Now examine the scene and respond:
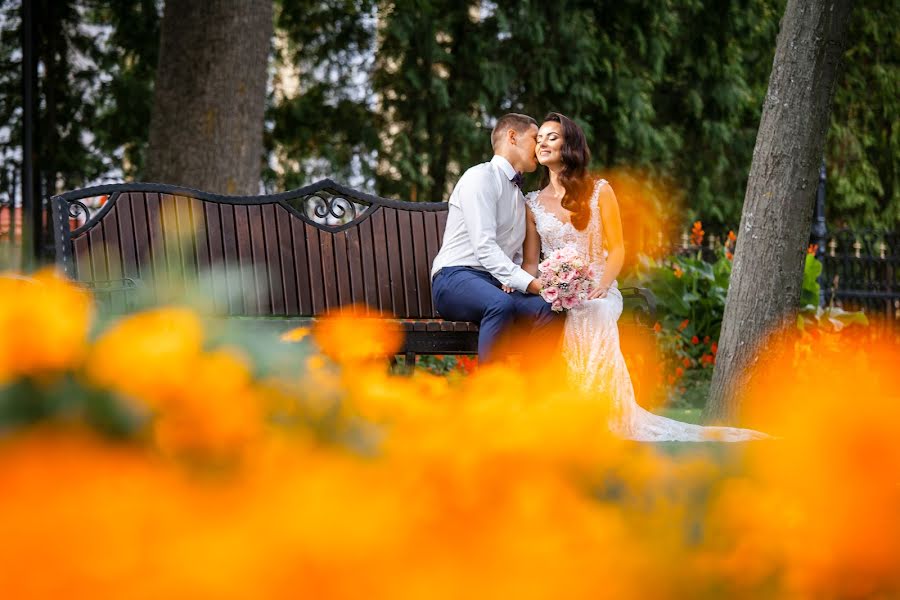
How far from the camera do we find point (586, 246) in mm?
6352

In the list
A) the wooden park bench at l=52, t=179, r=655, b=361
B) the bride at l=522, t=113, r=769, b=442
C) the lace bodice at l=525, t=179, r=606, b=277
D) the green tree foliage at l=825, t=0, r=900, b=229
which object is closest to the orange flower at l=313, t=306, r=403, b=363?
the bride at l=522, t=113, r=769, b=442

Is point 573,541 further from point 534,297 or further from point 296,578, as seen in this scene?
point 534,297

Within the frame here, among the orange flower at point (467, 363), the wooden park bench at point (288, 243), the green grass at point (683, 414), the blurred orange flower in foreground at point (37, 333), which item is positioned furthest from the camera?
the orange flower at point (467, 363)

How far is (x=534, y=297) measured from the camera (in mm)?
5926

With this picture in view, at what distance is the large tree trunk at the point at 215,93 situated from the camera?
963 cm

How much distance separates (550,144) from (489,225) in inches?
23.3

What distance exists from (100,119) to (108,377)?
1505cm

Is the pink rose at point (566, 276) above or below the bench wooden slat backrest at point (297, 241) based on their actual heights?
below

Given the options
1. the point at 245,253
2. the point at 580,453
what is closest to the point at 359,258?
the point at 245,253

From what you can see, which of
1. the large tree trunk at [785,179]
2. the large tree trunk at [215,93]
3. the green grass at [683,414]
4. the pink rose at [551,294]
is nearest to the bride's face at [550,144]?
the pink rose at [551,294]

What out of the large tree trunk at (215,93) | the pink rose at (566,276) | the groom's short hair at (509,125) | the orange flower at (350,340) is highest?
the large tree trunk at (215,93)

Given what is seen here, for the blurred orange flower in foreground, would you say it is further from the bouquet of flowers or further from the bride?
the bride

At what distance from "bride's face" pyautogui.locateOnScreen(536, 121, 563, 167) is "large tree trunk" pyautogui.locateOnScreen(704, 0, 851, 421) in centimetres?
98

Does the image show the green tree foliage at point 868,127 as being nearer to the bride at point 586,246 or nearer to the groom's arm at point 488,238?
the bride at point 586,246
